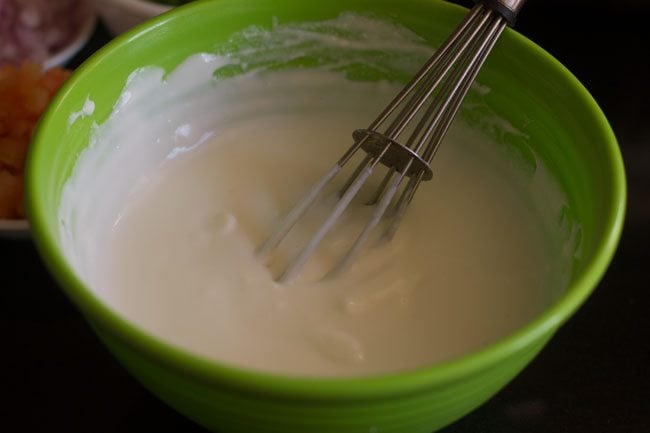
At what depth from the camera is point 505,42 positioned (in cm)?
80

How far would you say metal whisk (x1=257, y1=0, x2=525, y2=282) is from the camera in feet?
2.52

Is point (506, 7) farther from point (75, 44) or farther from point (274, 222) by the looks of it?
point (75, 44)

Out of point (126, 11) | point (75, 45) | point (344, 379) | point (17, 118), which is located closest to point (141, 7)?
point (126, 11)

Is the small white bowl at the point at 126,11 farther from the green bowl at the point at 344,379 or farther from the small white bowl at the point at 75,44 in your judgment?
the green bowl at the point at 344,379

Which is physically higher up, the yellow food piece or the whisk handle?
the whisk handle

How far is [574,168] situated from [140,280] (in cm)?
44

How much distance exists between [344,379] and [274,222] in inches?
14.8

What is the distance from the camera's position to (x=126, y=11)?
3.72ft

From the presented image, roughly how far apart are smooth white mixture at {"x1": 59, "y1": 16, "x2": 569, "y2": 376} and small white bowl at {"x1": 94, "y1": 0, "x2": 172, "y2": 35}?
0.27m

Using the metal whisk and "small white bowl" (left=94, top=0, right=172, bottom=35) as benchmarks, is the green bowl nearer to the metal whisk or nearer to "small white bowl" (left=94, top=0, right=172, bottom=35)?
the metal whisk

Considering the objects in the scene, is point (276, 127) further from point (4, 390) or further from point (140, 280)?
point (4, 390)

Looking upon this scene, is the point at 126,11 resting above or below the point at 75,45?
above

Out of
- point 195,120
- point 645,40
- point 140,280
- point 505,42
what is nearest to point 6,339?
point 140,280

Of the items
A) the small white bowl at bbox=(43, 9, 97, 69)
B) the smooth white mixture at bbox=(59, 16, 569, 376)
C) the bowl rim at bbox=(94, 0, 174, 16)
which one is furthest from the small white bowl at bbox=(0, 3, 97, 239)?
the smooth white mixture at bbox=(59, 16, 569, 376)
